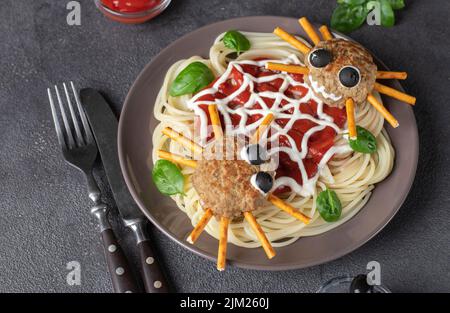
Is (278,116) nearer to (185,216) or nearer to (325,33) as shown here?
(325,33)

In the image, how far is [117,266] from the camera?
4.46m

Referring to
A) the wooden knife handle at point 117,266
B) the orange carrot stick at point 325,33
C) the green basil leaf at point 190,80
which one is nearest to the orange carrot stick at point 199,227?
the wooden knife handle at point 117,266

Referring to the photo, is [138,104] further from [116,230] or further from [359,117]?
[359,117]

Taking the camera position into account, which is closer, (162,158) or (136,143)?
(162,158)

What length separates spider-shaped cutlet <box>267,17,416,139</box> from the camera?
4.37 meters

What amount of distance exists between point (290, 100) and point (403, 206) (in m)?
1.13

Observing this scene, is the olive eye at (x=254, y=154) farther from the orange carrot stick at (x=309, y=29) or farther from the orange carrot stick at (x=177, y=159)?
the orange carrot stick at (x=309, y=29)

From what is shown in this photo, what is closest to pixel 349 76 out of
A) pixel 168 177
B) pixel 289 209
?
pixel 289 209

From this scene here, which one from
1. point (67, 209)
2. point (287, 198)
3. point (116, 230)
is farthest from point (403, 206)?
point (67, 209)

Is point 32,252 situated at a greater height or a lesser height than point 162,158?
lesser

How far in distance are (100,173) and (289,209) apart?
5.10 ft

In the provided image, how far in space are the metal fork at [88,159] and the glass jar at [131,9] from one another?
0.65 m

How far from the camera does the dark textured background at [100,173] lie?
464 cm

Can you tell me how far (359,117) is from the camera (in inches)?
187
